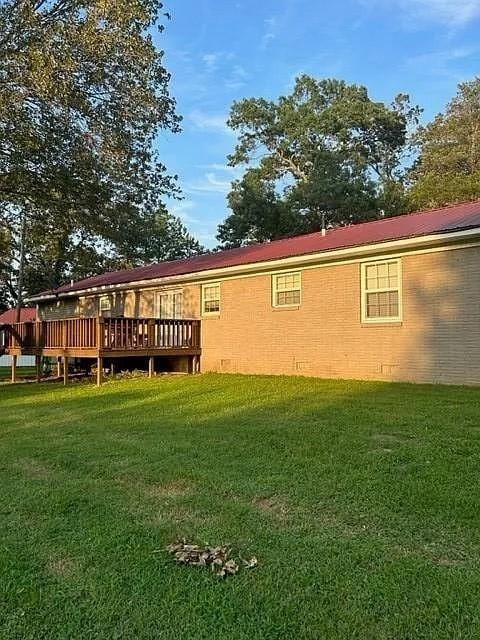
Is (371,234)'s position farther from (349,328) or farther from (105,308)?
(105,308)

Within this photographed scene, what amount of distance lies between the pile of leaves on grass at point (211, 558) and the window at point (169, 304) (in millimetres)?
13876

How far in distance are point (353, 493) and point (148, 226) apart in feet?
44.8

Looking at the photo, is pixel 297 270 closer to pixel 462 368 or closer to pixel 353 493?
pixel 462 368

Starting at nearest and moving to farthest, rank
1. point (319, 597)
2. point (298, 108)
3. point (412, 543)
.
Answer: point (319, 597) → point (412, 543) → point (298, 108)

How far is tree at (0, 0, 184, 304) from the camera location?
11.7 metres

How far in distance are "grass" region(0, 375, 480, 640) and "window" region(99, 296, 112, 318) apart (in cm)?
1254

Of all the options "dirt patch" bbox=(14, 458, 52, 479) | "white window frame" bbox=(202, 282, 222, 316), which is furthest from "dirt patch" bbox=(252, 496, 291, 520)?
"white window frame" bbox=(202, 282, 222, 316)

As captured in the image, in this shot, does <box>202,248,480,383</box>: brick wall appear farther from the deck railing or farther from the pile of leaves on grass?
the pile of leaves on grass

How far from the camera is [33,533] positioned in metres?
3.83

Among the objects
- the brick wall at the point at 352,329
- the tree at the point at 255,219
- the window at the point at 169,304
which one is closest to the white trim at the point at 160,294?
the window at the point at 169,304

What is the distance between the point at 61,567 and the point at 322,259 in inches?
410

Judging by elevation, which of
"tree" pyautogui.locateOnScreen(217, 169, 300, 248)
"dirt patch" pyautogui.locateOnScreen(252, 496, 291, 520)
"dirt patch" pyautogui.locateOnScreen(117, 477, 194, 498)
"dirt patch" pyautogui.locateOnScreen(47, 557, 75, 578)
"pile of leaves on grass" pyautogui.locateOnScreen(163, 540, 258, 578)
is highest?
"tree" pyautogui.locateOnScreen(217, 169, 300, 248)

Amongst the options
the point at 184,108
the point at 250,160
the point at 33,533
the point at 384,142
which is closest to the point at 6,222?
the point at 184,108

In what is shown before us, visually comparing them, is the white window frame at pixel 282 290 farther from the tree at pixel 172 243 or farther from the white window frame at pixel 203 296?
the tree at pixel 172 243
